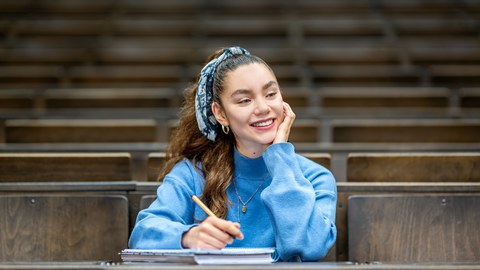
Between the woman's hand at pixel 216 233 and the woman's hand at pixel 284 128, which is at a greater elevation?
the woman's hand at pixel 284 128

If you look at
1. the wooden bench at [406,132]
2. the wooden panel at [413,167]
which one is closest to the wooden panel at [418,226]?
the wooden panel at [413,167]

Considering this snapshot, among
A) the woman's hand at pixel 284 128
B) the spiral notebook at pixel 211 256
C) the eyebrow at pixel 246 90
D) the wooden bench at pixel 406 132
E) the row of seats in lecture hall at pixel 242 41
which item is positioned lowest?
the spiral notebook at pixel 211 256

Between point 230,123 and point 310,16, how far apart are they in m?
2.04

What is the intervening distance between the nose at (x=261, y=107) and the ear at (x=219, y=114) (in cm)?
4

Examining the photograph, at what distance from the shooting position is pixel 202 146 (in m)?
0.69

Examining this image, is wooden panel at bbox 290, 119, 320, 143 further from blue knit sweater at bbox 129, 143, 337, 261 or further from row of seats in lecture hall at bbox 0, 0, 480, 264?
blue knit sweater at bbox 129, 143, 337, 261

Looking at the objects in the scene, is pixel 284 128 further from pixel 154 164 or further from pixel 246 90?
pixel 154 164

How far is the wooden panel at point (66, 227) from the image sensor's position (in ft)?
2.34

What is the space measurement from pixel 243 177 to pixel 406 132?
0.62 metres

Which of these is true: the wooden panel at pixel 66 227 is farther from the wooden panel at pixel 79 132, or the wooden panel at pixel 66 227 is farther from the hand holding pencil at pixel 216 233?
the wooden panel at pixel 79 132

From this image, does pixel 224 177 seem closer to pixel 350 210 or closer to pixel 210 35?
pixel 350 210

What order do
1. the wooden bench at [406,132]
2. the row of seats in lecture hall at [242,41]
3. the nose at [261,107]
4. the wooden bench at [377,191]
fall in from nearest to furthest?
the nose at [261,107], the wooden bench at [377,191], the wooden bench at [406,132], the row of seats in lecture hall at [242,41]

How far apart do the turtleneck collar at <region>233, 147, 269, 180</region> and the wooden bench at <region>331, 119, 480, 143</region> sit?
1.88 feet

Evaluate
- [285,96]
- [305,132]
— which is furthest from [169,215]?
[285,96]
